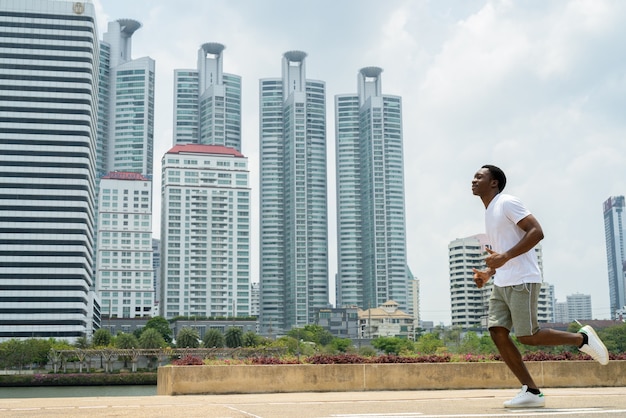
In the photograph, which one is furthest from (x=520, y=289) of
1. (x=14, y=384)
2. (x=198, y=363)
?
(x=14, y=384)

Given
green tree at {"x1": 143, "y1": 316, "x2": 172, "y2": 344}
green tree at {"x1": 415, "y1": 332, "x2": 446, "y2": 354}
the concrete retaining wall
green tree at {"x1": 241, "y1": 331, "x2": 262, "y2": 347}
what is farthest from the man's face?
green tree at {"x1": 143, "y1": 316, "x2": 172, "y2": 344}

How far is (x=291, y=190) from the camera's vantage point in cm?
17600

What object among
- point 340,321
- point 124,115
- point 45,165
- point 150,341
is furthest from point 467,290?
point 45,165

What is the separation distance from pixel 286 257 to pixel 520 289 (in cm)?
16925

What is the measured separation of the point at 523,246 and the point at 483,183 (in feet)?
2.56

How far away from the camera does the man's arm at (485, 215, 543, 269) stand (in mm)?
6055

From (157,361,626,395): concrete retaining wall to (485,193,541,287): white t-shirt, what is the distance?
13.9 ft

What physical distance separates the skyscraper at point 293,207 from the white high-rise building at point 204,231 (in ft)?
45.2

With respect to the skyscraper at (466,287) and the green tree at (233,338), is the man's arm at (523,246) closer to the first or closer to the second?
the green tree at (233,338)

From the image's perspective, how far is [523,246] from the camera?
6.07 meters

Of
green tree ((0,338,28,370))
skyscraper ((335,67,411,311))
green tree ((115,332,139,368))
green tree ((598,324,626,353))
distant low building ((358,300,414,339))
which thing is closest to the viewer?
green tree ((0,338,28,370))

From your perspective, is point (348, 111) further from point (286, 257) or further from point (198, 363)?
point (198, 363)

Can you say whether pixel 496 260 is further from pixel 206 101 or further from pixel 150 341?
pixel 206 101

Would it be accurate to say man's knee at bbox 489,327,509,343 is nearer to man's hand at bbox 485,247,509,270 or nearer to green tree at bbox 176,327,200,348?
man's hand at bbox 485,247,509,270
